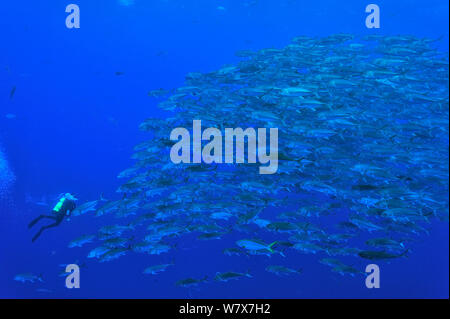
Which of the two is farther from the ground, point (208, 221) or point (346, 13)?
point (346, 13)

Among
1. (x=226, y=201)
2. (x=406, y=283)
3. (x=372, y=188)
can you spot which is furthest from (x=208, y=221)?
(x=406, y=283)

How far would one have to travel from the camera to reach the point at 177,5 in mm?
37219

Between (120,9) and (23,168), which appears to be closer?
(23,168)

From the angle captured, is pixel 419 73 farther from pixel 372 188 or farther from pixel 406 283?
pixel 406 283

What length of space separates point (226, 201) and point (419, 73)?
4651mm
